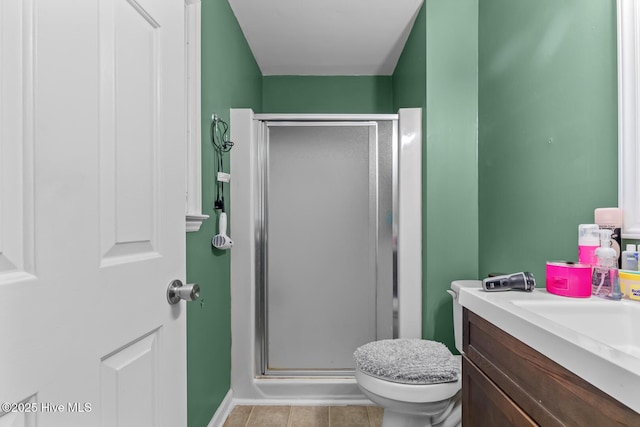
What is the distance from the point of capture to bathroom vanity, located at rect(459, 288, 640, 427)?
1.87 ft

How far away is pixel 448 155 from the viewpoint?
2033 mm

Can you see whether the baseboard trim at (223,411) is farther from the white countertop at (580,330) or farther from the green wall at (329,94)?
the green wall at (329,94)

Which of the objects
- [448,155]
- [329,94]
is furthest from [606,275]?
[329,94]

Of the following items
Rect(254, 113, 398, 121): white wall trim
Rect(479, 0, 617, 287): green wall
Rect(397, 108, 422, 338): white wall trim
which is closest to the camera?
Rect(479, 0, 617, 287): green wall

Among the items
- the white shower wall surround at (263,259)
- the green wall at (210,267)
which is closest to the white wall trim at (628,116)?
the white shower wall surround at (263,259)

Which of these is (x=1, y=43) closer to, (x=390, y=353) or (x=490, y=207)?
(x=390, y=353)

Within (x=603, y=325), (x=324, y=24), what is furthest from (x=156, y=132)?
(x=324, y=24)

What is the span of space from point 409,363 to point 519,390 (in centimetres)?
72

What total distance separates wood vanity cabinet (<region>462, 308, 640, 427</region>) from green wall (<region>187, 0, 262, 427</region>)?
1076 mm

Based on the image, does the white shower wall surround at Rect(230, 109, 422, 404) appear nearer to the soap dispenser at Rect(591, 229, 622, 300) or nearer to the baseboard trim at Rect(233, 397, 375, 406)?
the baseboard trim at Rect(233, 397, 375, 406)

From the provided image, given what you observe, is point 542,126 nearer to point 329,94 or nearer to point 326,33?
point 326,33

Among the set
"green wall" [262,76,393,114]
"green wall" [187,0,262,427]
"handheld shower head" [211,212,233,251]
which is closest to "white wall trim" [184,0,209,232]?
"green wall" [187,0,262,427]

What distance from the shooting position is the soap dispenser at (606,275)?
39.3 inches

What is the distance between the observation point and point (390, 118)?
2.24 meters
